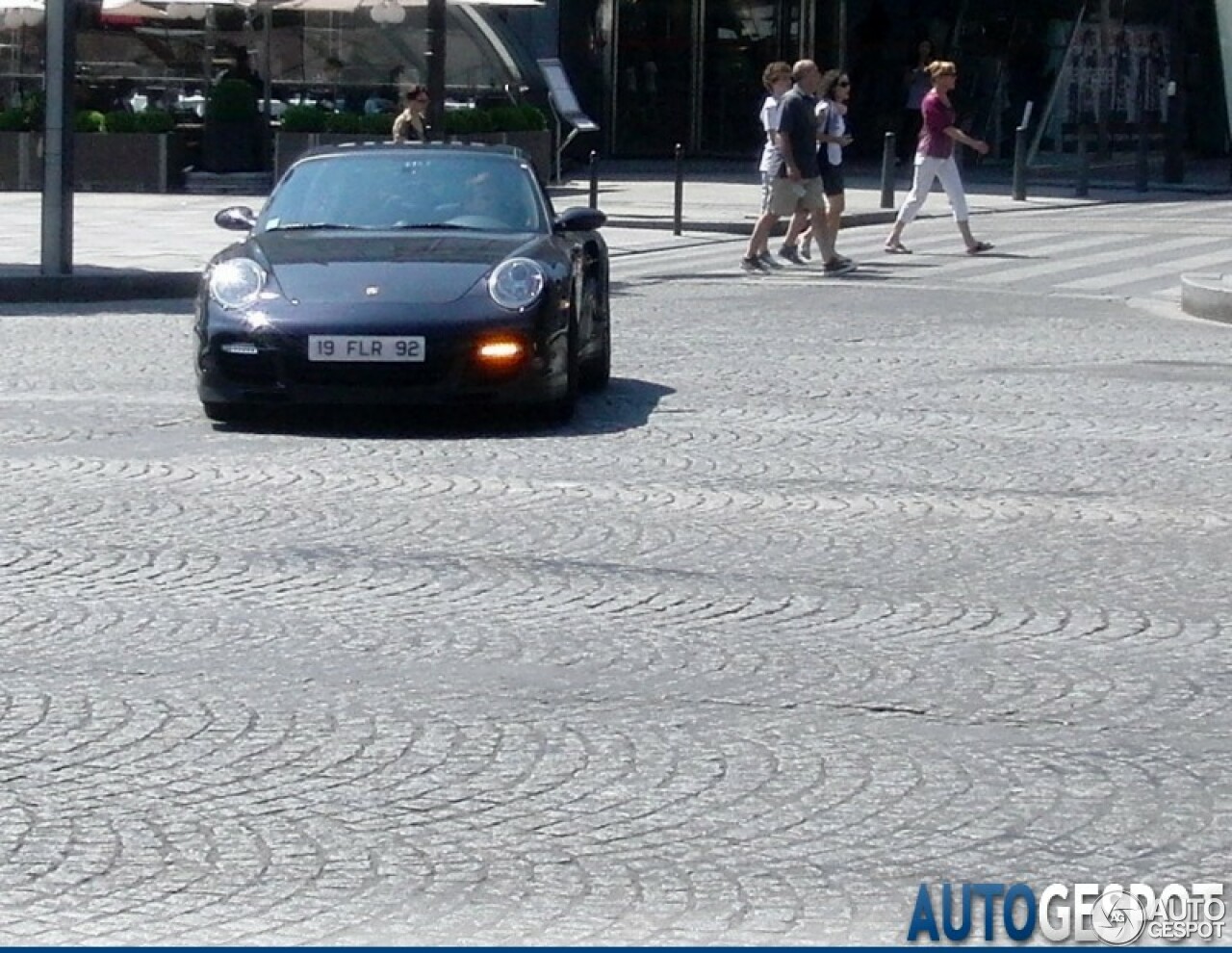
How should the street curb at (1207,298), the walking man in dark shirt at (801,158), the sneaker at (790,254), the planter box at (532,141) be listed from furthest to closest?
the planter box at (532,141), the sneaker at (790,254), the walking man in dark shirt at (801,158), the street curb at (1207,298)

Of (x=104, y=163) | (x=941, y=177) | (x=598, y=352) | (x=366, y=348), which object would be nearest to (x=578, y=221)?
(x=598, y=352)

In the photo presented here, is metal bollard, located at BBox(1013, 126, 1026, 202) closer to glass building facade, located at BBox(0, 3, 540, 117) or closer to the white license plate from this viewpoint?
glass building facade, located at BBox(0, 3, 540, 117)

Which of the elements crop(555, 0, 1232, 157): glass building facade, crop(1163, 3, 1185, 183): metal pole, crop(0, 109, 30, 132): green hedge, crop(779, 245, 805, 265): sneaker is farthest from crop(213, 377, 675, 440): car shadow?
crop(555, 0, 1232, 157): glass building facade

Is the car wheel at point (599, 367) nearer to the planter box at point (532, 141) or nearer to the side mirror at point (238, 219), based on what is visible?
the side mirror at point (238, 219)

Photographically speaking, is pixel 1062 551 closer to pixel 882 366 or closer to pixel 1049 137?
pixel 882 366

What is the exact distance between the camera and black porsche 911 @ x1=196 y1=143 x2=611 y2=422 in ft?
37.2

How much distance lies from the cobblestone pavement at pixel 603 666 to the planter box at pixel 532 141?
62.3 ft

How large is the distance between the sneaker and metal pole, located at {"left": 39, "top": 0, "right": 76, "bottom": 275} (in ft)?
20.3

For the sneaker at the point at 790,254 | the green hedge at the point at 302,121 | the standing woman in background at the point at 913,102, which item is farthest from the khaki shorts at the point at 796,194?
the standing woman in background at the point at 913,102

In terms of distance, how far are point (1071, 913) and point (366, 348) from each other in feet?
22.9

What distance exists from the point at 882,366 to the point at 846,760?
8.60 metres

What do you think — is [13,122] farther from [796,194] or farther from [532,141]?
[796,194]

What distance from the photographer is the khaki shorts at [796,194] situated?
20531 mm

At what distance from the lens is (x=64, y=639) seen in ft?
23.3
